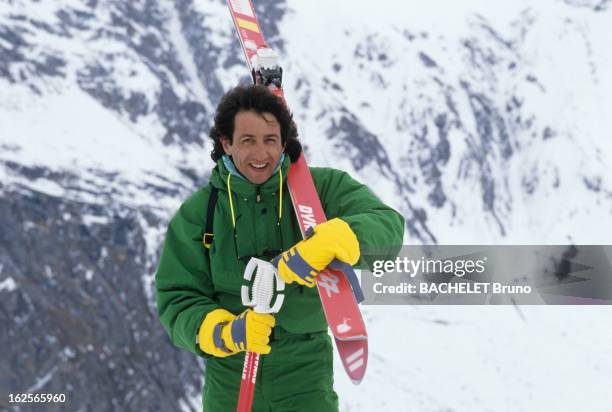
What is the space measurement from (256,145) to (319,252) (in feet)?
2.17

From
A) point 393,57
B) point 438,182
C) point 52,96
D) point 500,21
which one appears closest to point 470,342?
point 438,182

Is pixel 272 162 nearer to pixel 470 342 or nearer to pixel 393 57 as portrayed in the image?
pixel 470 342

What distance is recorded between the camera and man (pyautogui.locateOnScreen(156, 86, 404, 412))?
311 centimetres

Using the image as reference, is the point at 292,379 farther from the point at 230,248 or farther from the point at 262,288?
the point at 230,248

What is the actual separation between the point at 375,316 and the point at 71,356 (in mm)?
15010

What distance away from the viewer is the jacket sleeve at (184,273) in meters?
3.13

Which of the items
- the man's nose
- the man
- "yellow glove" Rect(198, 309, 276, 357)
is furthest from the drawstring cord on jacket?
"yellow glove" Rect(198, 309, 276, 357)

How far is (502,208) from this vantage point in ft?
150

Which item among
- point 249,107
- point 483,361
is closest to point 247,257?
point 249,107

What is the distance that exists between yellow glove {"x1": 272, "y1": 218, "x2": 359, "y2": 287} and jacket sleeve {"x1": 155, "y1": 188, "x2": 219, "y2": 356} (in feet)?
1.63

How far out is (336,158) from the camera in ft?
137

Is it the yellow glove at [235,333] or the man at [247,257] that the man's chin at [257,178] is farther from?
the yellow glove at [235,333]

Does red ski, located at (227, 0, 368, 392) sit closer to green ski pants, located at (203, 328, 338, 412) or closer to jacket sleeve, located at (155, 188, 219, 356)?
green ski pants, located at (203, 328, 338, 412)

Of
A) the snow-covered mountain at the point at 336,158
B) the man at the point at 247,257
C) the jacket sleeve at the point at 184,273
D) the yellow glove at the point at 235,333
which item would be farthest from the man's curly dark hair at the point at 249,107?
the snow-covered mountain at the point at 336,158
